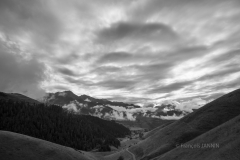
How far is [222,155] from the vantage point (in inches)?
2016

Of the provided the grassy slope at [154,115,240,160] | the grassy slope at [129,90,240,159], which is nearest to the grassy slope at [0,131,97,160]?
the grassy slope at [129,90,240,159]

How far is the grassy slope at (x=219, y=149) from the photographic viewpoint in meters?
51.0

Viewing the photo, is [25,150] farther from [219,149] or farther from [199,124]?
[199,124]

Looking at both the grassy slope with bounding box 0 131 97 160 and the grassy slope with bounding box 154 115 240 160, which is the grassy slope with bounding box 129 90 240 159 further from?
the grassy slope with bounding box 0 131 97 160

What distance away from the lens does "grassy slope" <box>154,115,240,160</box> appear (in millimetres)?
51003

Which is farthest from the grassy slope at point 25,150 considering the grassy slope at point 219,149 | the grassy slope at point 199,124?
the grassy slope at point 219,149

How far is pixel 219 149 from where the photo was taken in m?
55.9

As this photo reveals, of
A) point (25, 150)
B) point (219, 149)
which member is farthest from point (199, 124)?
point (25, 150)

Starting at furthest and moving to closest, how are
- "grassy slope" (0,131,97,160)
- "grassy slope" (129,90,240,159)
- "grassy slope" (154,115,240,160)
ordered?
"grassy slope" (129,90,240,159) < "grassy slope" (0,131,97,160) < "grassy slope" (154,115,240,160)

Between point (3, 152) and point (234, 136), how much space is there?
92.8m

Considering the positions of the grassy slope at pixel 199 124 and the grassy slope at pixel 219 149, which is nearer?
the grassy slope at pixel 219 149

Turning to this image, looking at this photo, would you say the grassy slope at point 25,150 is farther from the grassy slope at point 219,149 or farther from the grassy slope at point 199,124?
the grassy slope at point 219,149

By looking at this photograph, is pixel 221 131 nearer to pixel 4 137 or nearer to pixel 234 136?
pixel 234 136

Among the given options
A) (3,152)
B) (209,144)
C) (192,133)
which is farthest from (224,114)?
(3,152)
